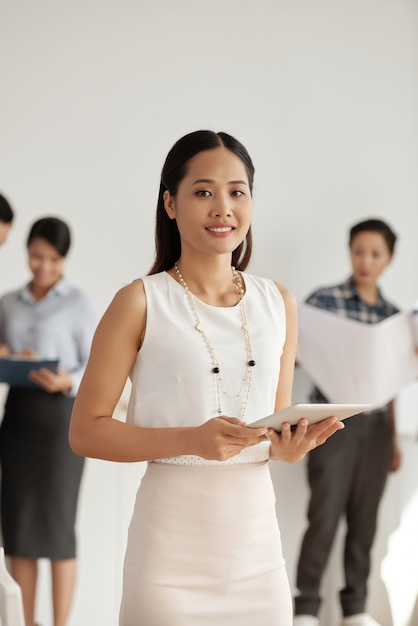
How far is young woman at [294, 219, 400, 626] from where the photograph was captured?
4.09 metres

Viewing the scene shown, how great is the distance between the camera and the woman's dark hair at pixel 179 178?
5.54 ft

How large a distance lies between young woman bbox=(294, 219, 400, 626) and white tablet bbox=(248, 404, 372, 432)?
8.50ft

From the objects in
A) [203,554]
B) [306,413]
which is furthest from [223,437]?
[203,554]

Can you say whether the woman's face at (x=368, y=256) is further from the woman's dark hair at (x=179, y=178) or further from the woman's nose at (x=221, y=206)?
the woman's nose at (x=221, y=206)

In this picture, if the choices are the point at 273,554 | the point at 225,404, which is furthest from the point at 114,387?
the point at 273,554

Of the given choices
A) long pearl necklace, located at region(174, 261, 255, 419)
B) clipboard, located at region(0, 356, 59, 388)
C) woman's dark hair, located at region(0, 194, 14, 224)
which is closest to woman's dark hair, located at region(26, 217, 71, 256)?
woman's dark hair, located at region(0, 194, 14, 224)

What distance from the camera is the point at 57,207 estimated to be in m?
4.07

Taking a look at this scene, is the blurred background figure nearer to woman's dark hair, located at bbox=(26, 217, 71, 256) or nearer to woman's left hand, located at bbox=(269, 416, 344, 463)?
woman's dark hair, located at bbox=(26, 217, 71, 256)

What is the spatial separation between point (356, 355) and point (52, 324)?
1.32 m

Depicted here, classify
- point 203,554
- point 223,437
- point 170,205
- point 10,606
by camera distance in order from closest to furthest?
point 10,606
point 223,437
point 203,554
point 170,205

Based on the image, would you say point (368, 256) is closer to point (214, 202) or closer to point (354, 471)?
point (354, 471)

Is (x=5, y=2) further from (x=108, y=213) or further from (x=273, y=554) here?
(x=273, y=554)

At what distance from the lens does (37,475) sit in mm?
3859

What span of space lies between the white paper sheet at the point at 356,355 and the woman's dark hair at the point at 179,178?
227 centimetres
